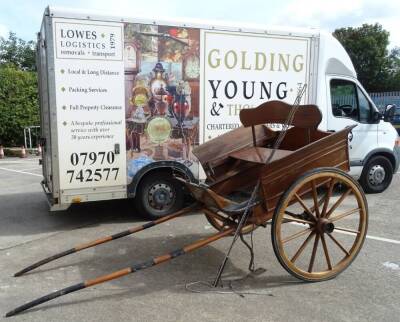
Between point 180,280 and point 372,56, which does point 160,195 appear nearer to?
point 180,280

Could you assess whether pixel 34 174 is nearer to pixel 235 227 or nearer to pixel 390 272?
pixel 235 227

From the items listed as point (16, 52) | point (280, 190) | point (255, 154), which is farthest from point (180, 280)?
point (16, 52)

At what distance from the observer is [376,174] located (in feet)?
26.3

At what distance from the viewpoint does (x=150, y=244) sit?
5391mm

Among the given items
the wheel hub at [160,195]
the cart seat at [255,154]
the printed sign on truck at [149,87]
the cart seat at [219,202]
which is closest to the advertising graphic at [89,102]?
the printed sign on truck at [149,87]

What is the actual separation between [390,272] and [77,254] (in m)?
3.41

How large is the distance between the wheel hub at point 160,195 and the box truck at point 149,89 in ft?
0.05

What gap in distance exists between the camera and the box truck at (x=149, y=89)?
220 inches

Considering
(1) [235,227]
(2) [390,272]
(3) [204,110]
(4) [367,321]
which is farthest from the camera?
(3) [204,110]

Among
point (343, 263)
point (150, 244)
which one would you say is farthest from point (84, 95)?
point (343, 263)

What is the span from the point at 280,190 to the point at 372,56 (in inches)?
1412

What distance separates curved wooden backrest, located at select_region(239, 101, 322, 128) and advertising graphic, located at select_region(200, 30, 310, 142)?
1.64 metres

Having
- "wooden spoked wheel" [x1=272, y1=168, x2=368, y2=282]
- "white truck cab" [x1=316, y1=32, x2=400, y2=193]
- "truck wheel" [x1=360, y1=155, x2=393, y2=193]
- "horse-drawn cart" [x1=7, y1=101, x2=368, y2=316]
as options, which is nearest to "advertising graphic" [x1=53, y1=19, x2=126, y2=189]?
"horse-drawn cart" [x1=7, y1=101, x2=368, y2=316]

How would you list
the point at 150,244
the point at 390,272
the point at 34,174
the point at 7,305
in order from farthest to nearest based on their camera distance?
the point at 34,174
the point at 150,244
the point at 390,272
the point at 7,305
